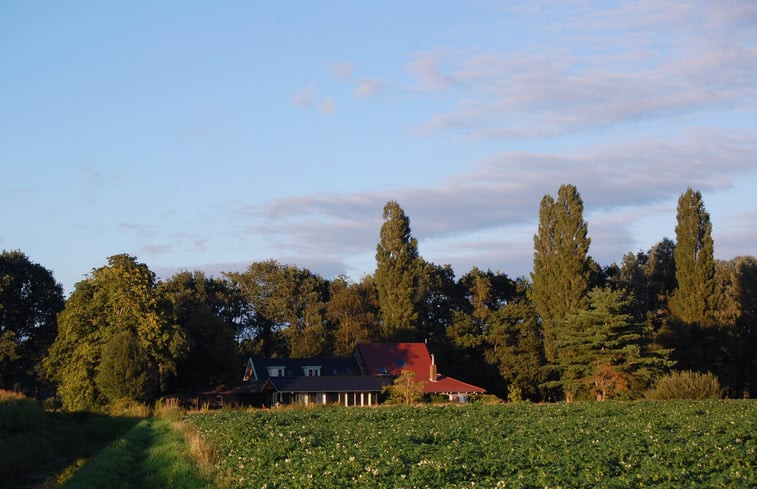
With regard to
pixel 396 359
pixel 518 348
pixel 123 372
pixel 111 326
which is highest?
pixel 111 326

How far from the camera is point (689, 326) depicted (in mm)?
63125

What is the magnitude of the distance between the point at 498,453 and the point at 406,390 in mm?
→ 38890

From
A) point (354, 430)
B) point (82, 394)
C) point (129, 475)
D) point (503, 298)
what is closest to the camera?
point (129, 475)

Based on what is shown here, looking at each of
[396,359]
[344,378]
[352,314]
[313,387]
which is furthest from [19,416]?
[352,314]

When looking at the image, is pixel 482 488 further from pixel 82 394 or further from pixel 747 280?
pixel 747 280

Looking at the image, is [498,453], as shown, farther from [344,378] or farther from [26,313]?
[26,313]

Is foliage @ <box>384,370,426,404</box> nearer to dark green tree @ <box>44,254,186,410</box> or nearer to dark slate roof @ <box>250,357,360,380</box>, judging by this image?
dark slate roof @ <box>250,357,360,380</box>

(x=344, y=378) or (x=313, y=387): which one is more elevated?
(x=344, y=378)

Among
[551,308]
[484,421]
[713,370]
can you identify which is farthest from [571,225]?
[484,421]

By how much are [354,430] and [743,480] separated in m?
15.6

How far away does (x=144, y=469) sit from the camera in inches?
946

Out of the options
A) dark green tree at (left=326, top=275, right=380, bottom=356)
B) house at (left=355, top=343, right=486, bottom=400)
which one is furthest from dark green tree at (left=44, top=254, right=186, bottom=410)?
dark green tree at (left=326, top=275, right=380, bottom=356)

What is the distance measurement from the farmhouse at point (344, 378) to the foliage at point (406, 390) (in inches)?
141

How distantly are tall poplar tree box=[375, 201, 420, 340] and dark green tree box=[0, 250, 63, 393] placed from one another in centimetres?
3061
